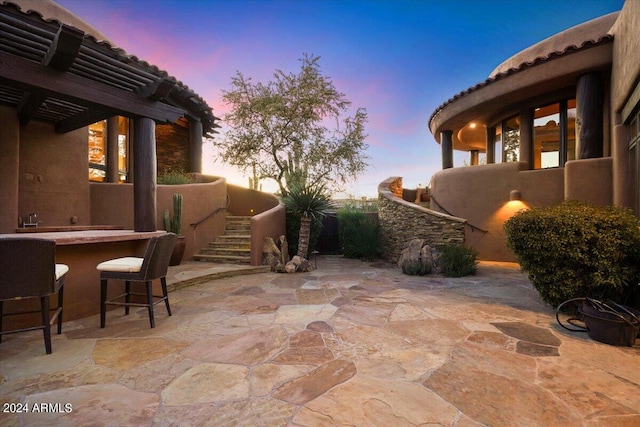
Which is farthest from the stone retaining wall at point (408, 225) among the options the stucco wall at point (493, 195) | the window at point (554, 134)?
the window at point (554, 134)

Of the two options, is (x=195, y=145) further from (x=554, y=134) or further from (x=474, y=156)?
(x=474, y=156)

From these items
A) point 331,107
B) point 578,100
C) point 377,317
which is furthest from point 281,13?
point 377,317

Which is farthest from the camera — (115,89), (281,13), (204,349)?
(281,13)

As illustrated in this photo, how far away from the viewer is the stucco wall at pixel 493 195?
7520 millimetres

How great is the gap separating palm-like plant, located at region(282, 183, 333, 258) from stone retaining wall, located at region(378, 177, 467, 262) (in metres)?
2.22

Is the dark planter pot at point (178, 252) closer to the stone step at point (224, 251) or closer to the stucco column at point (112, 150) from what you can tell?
the stone step at point (224, 251)

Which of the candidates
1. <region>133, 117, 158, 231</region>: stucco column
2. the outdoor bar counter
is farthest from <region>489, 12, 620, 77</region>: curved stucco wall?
the outdoor bar counter

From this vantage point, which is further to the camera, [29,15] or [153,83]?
[153,83]

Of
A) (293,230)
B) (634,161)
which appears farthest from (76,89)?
(634,161)

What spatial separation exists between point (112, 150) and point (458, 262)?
10.6m

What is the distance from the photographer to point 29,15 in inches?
146

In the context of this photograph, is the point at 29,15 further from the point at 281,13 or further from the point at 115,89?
the point at 281,13

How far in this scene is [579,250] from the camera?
11.8 feet

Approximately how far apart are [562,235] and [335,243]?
7.54m
